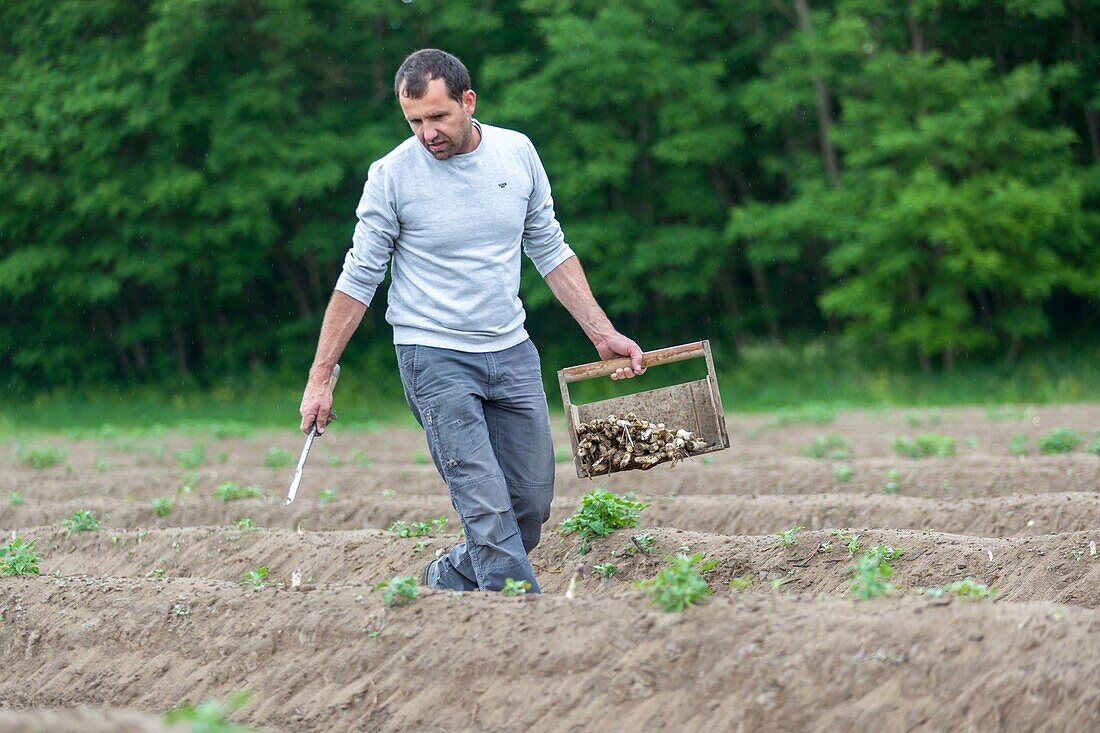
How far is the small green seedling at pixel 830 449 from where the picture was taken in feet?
40.3

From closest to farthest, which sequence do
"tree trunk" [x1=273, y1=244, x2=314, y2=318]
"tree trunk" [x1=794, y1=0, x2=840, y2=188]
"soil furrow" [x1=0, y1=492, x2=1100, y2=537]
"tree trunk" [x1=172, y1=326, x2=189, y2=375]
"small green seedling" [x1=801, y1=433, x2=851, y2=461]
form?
"soil furrow" [x1=0, y1=492, x2=1100, y2=537] → "small green seedling" [x1=801, y1=433, x2=851, y2=461] → "tree trunk" [x1=794, y1=0, x2=840, y2=188] → "tree trunk" [x1=273, y1=244, x2=314, y2=318] → "tree trunk" [x1=172, y1=326, x2=189, y2=375]

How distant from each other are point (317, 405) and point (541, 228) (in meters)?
1.22

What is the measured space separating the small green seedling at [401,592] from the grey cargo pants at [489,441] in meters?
0.32

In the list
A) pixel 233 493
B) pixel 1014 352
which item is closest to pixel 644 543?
pixel 233 493

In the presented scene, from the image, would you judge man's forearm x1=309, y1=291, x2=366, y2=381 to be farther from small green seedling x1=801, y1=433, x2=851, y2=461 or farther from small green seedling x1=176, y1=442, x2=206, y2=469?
small green seedling x1=176, y1=442, x2=206, y2=469

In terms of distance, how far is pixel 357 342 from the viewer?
2852cm

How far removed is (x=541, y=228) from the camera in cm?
580

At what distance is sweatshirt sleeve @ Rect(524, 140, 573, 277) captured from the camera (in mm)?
5727

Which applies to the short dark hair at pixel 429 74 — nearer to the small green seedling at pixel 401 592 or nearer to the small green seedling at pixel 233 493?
A: the small green seedling at pixel 401 592

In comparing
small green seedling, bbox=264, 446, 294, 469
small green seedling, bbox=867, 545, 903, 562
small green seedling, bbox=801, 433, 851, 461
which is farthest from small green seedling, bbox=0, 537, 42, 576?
small green seedling, bbox=801, 433, 851, 461

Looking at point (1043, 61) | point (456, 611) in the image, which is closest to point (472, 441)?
point (456, 611)

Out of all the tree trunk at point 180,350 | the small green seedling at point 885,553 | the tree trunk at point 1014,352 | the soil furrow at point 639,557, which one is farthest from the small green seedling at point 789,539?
the tree trunk at point 180,350

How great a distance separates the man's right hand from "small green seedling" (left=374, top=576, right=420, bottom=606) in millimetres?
663

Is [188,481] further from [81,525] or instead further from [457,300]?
[457,300]
